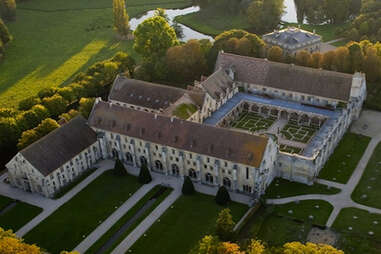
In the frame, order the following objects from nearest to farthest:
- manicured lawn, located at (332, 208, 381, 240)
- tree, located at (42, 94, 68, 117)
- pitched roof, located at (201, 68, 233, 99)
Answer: manicured lawn, located at (332, 208, 381, 240) → pitched roof, located at (201, 68, 233, 99) → tree, located at (42, 94, 68, 117)

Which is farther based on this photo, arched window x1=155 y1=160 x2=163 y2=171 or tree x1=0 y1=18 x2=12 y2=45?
tree x1=0 y1=18 x2=12 y2=45

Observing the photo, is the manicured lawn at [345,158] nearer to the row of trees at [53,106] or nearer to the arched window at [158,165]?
the arched window at [158,165]

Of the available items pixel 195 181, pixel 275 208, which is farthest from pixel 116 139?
pixel 275 208

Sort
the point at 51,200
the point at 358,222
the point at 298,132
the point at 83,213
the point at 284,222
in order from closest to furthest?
the point at 358,222
the point at 284,222
the point at 83,213
the point at 51,200
the point at 298,132

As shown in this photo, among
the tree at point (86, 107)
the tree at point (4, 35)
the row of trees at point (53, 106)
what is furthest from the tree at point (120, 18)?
the tree at point (86, 107)

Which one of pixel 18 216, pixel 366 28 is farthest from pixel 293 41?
pixel 18 216

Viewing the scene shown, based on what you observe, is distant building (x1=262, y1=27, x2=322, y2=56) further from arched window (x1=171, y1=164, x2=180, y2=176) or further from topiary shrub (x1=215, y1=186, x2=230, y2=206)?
topiary shrub (x1=215, y1=186, x2=230, y2=206)

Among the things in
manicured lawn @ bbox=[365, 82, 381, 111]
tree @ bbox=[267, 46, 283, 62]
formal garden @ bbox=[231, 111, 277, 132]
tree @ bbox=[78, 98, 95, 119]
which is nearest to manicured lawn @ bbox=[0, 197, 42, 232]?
tree @ bbox=[78, 98, 95, 119]

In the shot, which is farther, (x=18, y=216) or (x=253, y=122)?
(x=253, y=122)

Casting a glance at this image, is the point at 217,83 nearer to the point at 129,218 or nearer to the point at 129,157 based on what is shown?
the point at 129,157
